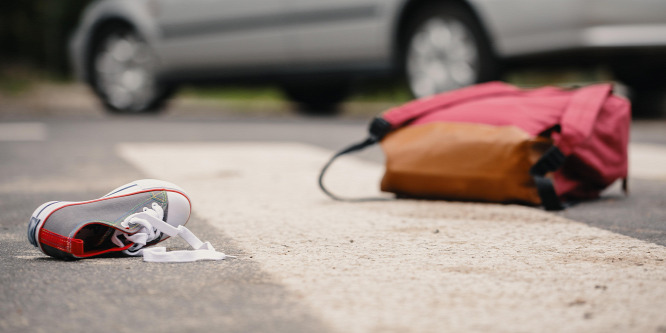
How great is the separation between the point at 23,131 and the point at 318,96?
10.3 ft

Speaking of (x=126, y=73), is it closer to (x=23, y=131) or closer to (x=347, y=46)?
(x=23, y=131)

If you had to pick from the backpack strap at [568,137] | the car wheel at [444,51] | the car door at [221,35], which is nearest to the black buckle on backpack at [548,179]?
the backpack strap at [568,137]

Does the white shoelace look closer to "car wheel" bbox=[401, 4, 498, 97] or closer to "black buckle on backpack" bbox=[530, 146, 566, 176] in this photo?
"black buckle on backpack" bbox=[530, 146, 566, 176]

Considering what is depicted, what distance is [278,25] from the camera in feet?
22.3

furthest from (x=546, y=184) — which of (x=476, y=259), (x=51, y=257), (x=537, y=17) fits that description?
(x=537, y=17)

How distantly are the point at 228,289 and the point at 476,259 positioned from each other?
0.60 m

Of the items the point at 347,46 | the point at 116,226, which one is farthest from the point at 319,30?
the point at 116,226

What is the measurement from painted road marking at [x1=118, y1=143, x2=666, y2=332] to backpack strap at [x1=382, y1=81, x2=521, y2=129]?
321mm

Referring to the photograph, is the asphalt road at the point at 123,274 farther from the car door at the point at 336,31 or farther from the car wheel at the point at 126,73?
the car wheel at the point at 126,73

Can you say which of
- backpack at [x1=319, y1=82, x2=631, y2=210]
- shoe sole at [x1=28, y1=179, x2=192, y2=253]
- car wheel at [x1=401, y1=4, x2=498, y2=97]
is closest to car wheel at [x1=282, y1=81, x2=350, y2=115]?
car wheel at [x1=401, y1=4, x2=498, y2=97]

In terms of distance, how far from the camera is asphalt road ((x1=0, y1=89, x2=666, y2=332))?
5.09 ft

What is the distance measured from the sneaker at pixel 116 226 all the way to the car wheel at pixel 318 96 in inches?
247

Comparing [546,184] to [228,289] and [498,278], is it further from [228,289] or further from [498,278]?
[228,289]

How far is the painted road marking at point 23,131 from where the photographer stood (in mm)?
5539
